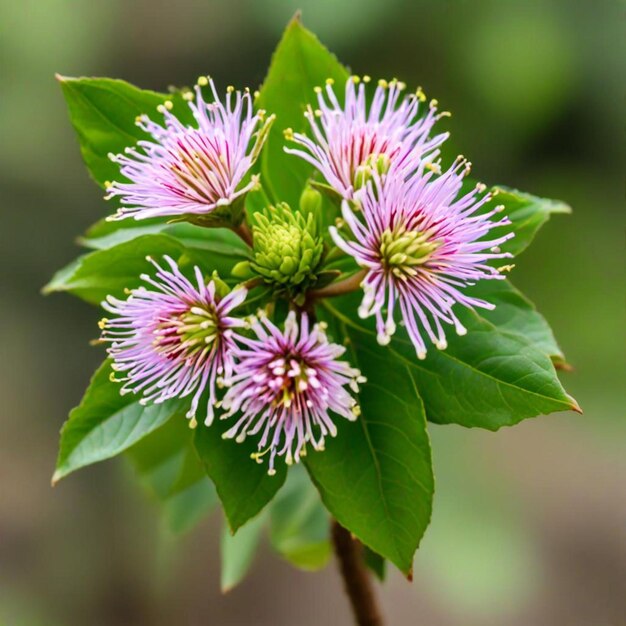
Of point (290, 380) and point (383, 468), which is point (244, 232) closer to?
point (290, 380)

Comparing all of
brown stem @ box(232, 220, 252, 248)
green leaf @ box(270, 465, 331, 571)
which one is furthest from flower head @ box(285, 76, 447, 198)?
green leaf @ box(270, 465, 331, 571)

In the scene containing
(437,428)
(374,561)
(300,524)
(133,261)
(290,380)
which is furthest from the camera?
(437,428)

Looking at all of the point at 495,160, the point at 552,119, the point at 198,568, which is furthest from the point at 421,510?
the point at 552,119

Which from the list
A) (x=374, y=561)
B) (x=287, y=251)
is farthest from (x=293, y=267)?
(x=374, y=561)

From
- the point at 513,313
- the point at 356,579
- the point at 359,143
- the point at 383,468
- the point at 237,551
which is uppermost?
the point at 359,143

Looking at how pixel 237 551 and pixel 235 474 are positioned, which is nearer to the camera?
pixel 235 474

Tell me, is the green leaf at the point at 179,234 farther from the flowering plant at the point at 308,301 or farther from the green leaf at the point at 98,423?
the green leaf at the point at 98,423

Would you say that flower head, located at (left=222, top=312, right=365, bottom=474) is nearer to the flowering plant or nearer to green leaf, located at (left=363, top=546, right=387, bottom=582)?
the flowering plant
